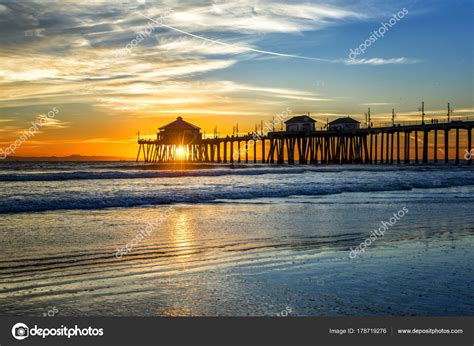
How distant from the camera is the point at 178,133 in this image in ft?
290

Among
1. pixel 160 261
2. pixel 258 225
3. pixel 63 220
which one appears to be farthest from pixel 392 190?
pixel 160 261

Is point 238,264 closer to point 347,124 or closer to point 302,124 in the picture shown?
point 302,124

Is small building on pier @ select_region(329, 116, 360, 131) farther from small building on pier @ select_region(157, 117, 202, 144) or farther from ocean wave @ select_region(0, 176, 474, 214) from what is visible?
ocean wave @ select_region(0, 176, 474, 214)

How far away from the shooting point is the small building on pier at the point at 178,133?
87625 millimetres

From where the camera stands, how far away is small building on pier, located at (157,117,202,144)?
87.6 meters

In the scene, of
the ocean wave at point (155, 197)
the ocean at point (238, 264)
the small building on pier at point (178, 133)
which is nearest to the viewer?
the ocean at point (238, 264)

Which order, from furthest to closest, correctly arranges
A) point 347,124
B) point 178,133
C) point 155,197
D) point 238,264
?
point 178,133
point 347,124
point 155,197
point 238,264

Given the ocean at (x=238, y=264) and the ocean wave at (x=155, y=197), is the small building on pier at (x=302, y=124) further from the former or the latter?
the ocean at (x=238, y=264)

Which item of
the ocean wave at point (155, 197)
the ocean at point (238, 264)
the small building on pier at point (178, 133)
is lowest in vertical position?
the ocean wave at point (155, 197)

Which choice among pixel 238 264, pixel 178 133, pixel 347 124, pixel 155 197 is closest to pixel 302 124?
pixel 347 124

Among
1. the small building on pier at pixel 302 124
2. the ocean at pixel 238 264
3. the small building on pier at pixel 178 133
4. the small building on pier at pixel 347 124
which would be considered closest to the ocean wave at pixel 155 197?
the ocean at pixel 238 264

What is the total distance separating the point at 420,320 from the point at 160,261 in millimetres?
3607

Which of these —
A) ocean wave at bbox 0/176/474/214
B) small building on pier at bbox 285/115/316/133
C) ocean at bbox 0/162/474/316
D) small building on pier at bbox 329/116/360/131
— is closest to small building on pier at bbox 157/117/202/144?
small building on pier at bbox 285/115/316/133

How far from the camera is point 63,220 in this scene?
36.2 ft
